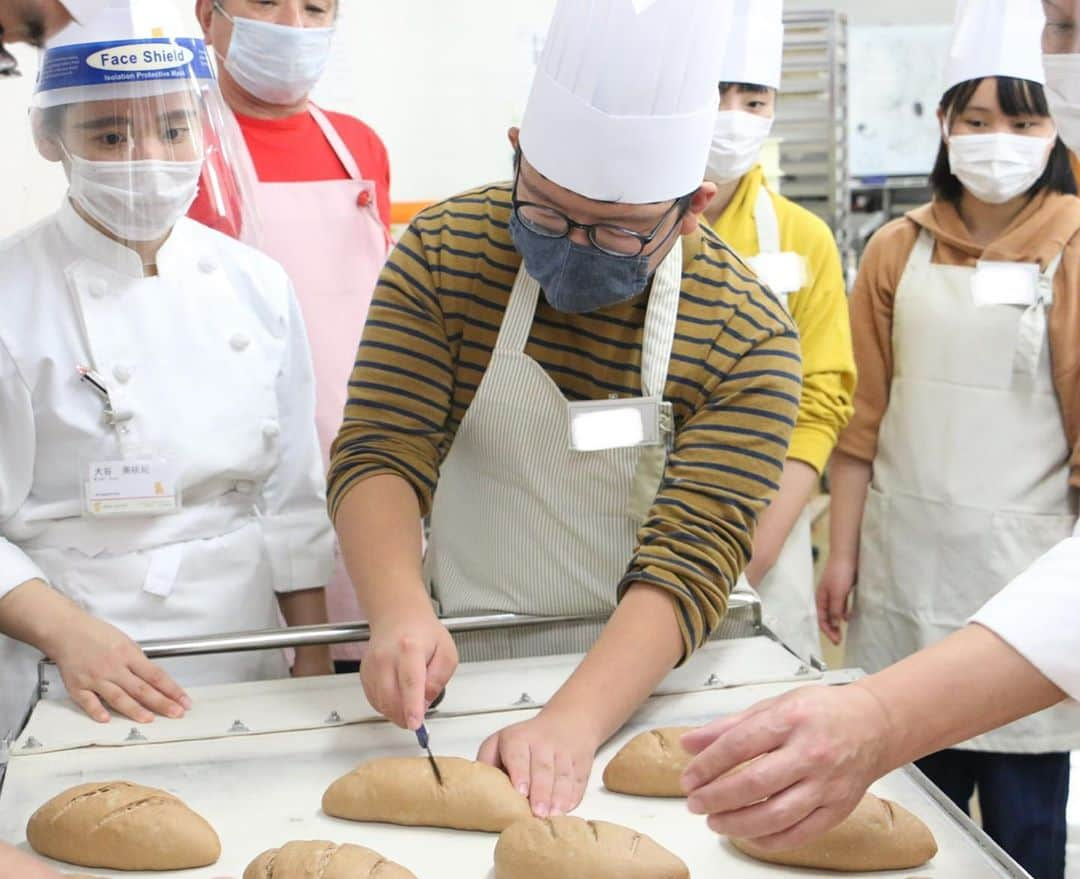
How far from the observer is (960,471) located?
6.30 ft

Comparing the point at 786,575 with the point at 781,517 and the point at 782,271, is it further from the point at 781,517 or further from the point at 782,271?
the point at 782,271

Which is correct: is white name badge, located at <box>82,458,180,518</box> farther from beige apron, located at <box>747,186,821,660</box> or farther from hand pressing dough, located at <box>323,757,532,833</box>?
beige apron, located at <box>747,186,821,660</box>

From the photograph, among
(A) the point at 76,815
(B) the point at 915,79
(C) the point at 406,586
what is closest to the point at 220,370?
(C) the point at 406,586

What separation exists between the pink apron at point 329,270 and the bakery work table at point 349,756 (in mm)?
602

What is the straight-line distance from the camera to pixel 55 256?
1427 mm

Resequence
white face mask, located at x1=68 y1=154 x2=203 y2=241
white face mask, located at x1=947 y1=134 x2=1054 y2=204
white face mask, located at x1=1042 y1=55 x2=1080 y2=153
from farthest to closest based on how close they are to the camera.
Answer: white face mask, located at x1=947 y1=134 x2=1054 y2=204
white face mask, located at x1=68 y1=154 x2=203 y2=241
white face mask, located at x1=1042 y1=55 x2=1080 y2=153

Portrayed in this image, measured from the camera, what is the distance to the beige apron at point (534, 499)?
4.35ft

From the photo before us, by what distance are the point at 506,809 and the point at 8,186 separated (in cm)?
101

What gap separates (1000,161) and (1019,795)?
1.00 meters

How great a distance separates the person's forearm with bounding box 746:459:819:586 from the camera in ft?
5.94

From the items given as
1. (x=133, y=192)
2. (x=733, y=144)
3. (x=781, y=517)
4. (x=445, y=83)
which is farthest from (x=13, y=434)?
(x=445, y=83)

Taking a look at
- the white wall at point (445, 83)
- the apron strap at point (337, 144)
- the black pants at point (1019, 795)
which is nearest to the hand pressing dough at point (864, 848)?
the black pants at point (1019, 795)

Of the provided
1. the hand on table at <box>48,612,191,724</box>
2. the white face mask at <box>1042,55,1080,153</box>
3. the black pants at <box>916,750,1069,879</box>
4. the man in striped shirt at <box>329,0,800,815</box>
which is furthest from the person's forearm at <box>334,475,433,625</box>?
the black pants at <box>916,750,1069,879</box>

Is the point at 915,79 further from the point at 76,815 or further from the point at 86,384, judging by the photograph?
the point at 76,815
